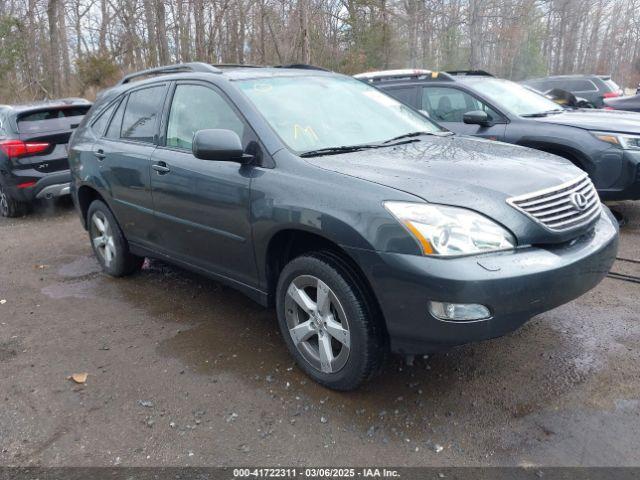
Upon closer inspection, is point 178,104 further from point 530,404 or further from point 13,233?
point 13,233

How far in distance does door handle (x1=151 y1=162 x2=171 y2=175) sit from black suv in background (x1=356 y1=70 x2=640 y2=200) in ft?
7.44

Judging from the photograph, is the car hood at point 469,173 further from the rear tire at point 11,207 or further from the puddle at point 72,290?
the rear tire at point 11,207

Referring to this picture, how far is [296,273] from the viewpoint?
3041mm

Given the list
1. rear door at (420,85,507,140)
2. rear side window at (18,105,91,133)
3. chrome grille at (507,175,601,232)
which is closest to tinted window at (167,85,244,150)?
chrome grille at (507,175,601,232)

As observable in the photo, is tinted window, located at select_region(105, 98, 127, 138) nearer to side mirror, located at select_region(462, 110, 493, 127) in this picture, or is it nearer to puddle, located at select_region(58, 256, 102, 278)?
puddle, located at select_region(58, 256, 102, 278)

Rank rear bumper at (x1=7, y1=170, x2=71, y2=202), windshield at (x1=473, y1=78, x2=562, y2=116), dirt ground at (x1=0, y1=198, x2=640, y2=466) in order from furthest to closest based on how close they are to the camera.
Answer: rear bumper at (x1=7, y1=170, x2=71, y2=202)
windshield at (x1=473, y1=78, x2=562, y2=116)
dirt ground at (x1=0, y1=198, x2=640, y2=466)

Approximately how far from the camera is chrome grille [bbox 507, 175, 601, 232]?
2.68 m

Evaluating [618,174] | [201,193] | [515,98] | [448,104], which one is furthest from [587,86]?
[201,193]

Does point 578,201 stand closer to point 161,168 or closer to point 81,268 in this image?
point 161,168

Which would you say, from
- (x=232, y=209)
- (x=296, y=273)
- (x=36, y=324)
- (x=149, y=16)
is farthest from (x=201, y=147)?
(x=149, y=16)

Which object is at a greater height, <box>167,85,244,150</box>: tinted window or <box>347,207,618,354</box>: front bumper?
<box>167,85,244,150</box>: tinted window

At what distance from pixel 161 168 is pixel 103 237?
1.52 metres

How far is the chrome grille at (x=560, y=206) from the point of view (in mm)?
2684

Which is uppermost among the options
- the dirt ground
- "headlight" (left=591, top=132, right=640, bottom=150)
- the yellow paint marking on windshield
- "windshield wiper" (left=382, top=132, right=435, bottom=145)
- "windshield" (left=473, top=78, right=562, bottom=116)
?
"windshield" (left=473, top=78, right=562, bottom=116)
